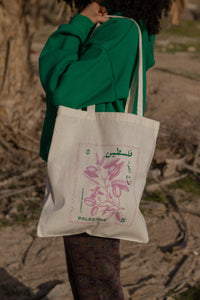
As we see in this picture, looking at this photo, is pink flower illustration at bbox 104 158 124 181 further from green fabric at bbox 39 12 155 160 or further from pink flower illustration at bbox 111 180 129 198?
green fabric at bbox 39 12 155 160

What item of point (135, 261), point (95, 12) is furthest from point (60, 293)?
point (95, 12)

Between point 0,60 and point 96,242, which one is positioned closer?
point 96,242

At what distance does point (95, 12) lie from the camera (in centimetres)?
136

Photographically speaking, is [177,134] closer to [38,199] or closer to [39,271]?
[38,199]

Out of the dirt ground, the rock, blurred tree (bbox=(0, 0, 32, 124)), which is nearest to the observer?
the rock

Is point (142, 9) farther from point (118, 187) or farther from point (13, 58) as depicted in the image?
point (13, 58)

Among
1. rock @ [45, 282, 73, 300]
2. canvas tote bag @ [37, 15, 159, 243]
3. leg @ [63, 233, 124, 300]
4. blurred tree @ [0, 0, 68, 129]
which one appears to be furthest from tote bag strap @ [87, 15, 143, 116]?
blurred tree @ [0, 0, 68, 129]

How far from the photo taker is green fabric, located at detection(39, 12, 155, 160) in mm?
1220

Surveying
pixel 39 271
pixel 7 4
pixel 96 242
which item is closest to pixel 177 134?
pixel 7 4

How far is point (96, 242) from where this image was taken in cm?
142

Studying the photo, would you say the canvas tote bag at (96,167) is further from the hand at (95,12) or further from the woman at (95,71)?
the hand at (95,12)

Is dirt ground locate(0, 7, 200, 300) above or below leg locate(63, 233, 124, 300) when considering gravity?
below

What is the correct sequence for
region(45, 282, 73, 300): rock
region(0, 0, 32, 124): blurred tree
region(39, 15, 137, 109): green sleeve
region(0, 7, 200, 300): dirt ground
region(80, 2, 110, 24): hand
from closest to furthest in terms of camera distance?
region(39, 15, 137, 109): green sleeve < region(80, 2, 110, 24): hand < region(45, 282, 73, 300): rock < region(0, 7, 200, 300): dirt ground < region(0, 0, 32, 124): blurred tree

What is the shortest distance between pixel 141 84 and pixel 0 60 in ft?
10.2
